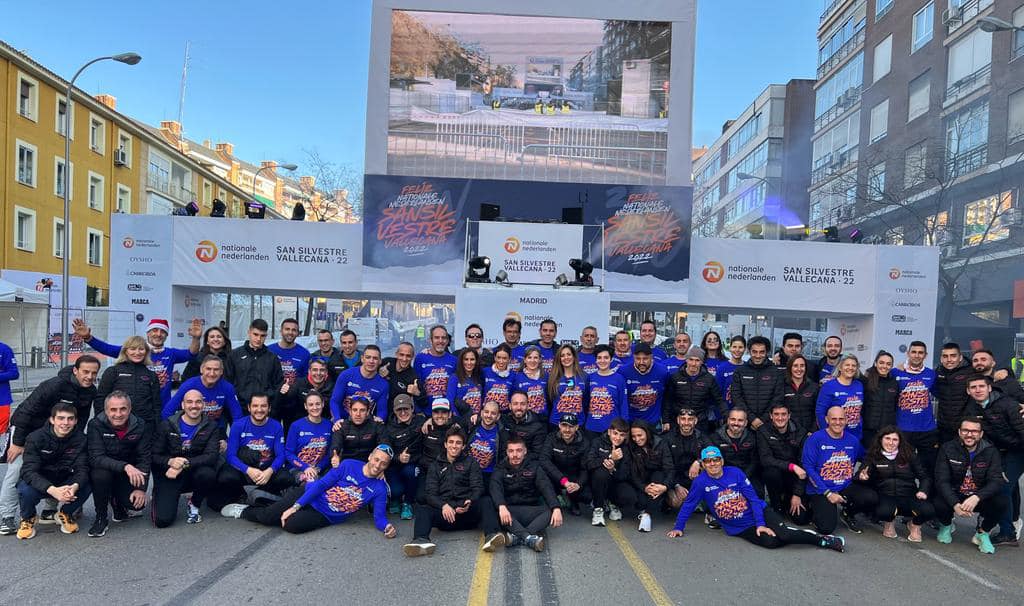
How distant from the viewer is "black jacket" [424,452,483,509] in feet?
18.1

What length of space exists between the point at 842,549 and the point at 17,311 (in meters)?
23.4

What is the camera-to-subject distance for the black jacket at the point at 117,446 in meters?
5.43

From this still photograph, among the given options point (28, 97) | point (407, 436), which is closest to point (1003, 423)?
point (407, 436)

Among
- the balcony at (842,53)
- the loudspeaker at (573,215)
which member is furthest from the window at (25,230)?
the balcony at (842,53)

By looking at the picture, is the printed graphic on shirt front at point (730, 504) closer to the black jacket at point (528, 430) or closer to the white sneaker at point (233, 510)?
the black jacket at point (528, 430)

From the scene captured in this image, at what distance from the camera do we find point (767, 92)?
1863 inches

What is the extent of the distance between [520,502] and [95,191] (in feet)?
110

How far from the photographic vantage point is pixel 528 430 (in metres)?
6.26

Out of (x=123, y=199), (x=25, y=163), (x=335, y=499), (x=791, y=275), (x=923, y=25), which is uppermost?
(x=923, y=25)

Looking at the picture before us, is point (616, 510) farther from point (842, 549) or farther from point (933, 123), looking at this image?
point (933, 123)

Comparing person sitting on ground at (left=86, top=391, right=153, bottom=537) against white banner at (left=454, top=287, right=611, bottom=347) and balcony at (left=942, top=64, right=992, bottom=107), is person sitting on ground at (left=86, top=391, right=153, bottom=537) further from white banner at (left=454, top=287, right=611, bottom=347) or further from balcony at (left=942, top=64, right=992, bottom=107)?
balcony at (left=942, top=64, right=992, bottom=107)

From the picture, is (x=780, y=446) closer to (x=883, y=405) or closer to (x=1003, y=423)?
(x=883, y=405)

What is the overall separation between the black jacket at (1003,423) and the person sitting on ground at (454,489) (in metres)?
4.28

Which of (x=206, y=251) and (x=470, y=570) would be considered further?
(x=206, y=251)
